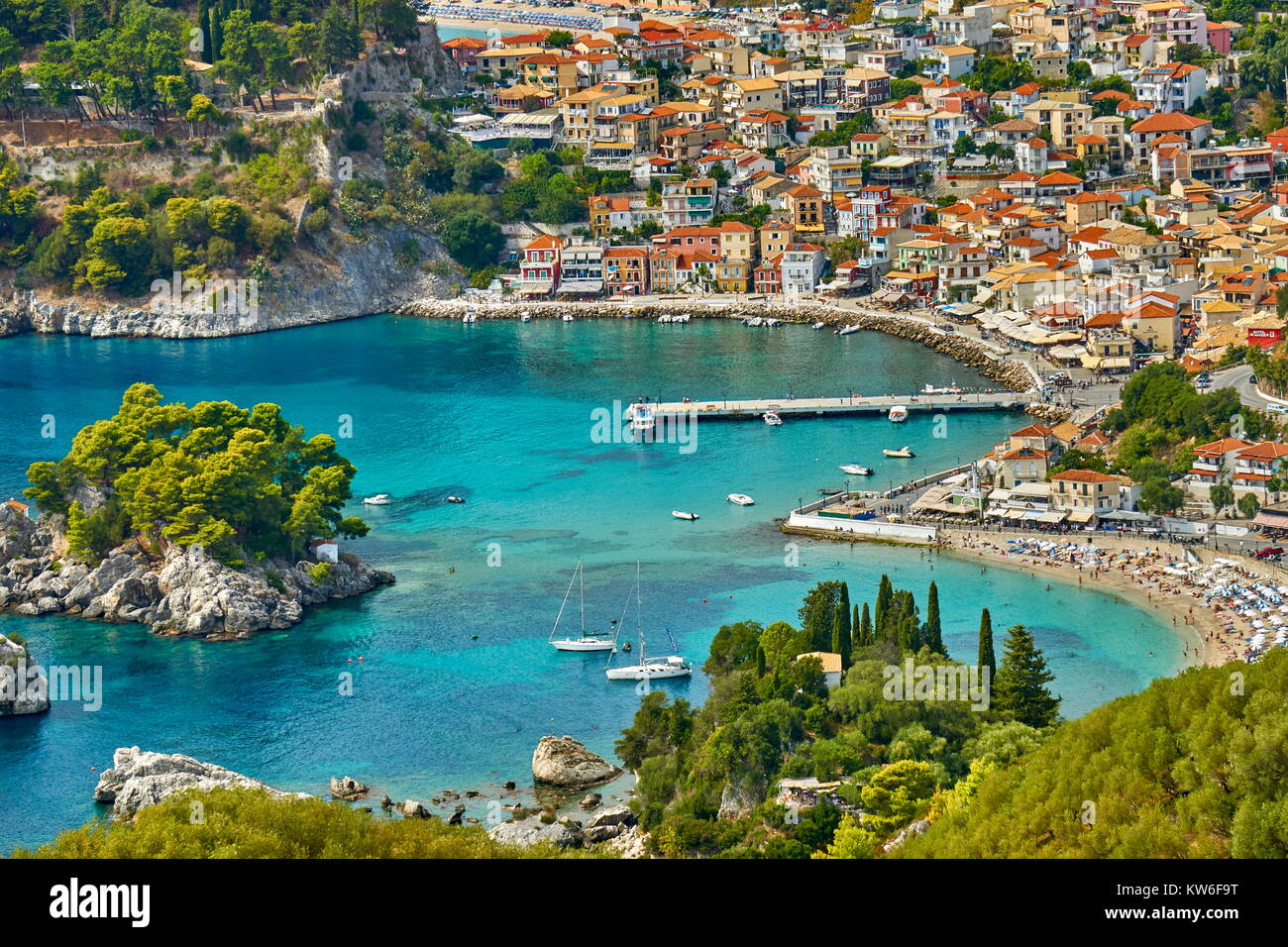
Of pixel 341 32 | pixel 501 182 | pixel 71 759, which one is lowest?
pixel 71 759

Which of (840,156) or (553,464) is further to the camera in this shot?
(840,156)

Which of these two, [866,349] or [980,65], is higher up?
[980,65]

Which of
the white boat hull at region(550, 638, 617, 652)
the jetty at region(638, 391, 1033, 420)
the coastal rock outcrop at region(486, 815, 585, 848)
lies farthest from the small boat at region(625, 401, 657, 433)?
the coastal rock outcrop at region(486, 815, 585, 848)

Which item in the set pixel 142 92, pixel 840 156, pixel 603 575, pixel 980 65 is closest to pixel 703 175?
pixel 840 156

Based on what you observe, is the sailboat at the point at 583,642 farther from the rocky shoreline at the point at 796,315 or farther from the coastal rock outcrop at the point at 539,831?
the rocky shoreline at the point at 796,315

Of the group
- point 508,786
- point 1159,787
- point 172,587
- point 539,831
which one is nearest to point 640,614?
point 508,786
